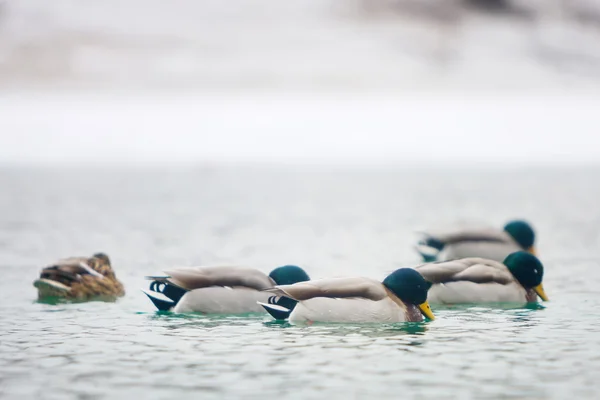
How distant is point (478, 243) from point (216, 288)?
560 cm

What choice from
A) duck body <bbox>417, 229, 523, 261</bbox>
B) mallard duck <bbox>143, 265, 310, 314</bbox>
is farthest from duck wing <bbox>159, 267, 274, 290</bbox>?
duck body <bbox>417, 229, 523, 261</bbox>

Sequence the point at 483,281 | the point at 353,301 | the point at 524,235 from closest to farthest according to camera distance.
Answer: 1. the point at 353,301
2. the point at 483,281
3. the point at 524,235

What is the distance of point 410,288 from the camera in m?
13.1

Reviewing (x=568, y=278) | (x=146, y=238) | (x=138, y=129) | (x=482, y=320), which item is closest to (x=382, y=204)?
(x=146, y=238)

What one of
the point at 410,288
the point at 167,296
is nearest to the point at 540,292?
the point at 410,288

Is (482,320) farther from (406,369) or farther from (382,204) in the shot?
(382,204)

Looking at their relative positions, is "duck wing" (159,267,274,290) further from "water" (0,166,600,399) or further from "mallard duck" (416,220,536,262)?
"mallard duck" (416,220,536,262)

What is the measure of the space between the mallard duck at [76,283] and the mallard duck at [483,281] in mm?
3699

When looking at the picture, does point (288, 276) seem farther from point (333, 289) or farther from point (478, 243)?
point (478, 243)

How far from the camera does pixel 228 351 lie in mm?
11367

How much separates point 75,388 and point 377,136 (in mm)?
140905

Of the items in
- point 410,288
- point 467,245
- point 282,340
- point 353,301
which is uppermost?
point 467,245

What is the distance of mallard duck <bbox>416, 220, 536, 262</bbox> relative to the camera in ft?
58.7

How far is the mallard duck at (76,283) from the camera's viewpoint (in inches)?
585
